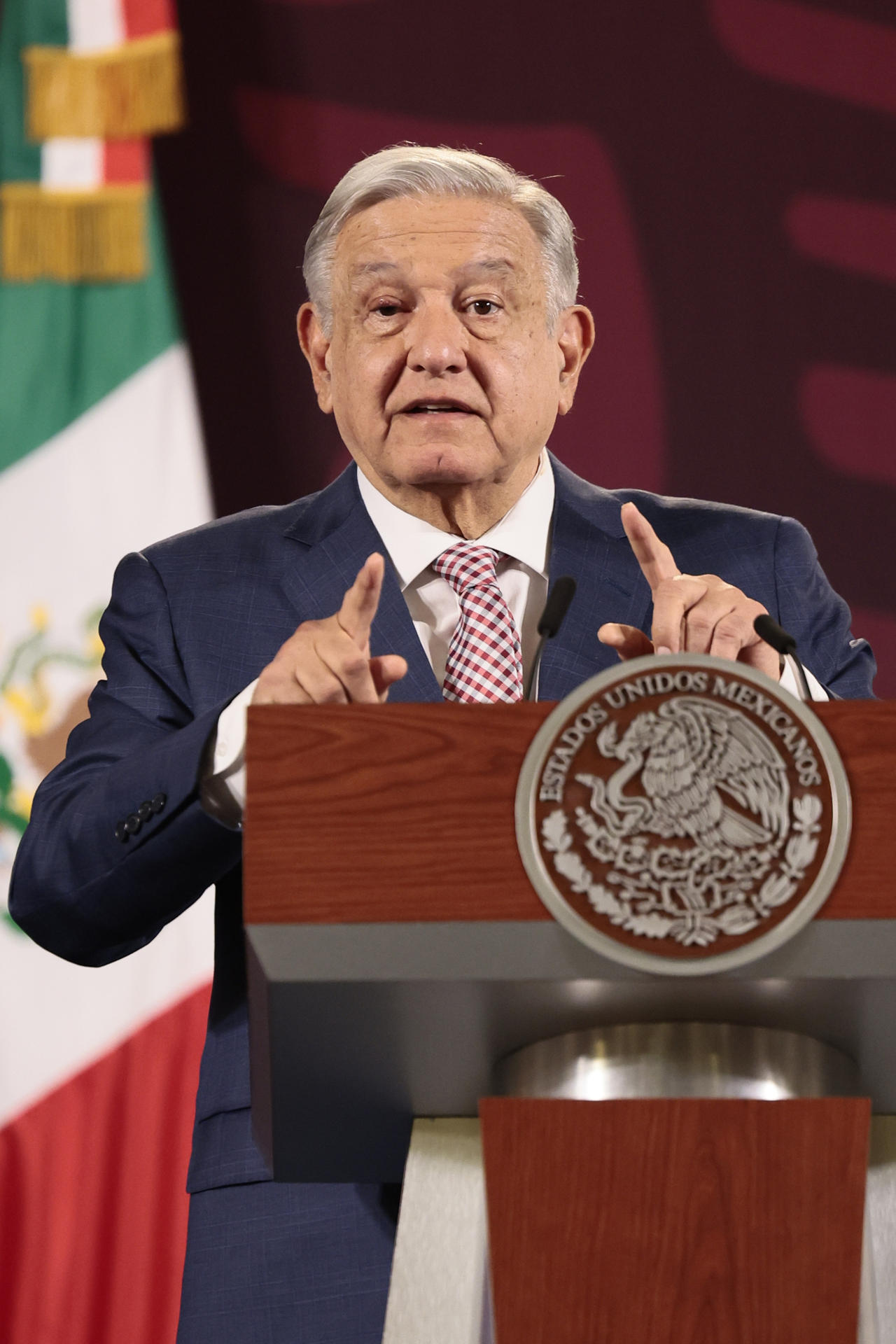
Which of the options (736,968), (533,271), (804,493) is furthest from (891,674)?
(736,968)

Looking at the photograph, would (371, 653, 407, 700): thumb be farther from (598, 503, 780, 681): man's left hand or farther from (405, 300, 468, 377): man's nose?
(405, 300, 468, 377): man's nose

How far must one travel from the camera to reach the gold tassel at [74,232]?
3.03 m

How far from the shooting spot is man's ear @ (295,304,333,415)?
2123 millimetres

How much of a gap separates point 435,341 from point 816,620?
529mm

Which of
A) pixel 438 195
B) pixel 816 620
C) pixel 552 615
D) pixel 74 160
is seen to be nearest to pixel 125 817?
pixel 552 615

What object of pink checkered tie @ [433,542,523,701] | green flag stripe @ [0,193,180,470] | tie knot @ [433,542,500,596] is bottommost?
pink checkered tie @ [433,542,523,701]

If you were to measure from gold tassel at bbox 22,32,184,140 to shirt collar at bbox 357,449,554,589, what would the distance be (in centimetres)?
143

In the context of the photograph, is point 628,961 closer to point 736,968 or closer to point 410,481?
point 736,968

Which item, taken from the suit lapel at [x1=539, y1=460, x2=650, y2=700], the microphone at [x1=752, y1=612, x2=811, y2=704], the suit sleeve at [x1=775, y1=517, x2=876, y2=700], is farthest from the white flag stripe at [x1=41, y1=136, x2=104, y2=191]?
the microphone at [x1=752, y1=612, x2=811, y2=704]

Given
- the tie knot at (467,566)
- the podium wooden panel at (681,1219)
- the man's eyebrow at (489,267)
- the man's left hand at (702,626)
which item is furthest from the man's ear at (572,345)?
the podium wooden panel at (681,1219)

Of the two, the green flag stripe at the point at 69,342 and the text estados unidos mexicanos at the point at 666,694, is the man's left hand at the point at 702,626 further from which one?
the green flag stripe at the point at 69,342

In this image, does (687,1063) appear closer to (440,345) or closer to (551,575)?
(551,575)

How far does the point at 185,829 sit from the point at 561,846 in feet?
1.57

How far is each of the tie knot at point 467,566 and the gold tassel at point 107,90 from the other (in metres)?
1.63
